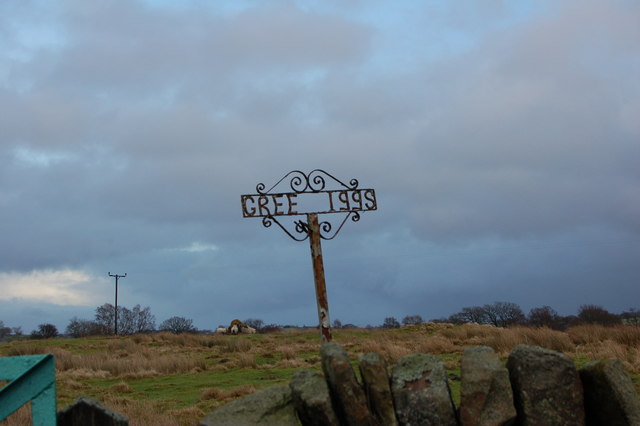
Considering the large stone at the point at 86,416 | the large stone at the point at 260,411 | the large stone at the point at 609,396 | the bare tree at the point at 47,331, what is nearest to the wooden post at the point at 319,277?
the large stone at the point at 260,411

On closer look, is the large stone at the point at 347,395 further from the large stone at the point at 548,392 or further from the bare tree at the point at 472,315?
the bare tree at the point at 472,315

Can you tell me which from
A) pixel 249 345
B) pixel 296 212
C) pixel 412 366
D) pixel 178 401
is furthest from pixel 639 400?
pixel 249 345

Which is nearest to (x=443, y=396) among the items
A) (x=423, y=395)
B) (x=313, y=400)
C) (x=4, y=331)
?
(x=423, y=395)

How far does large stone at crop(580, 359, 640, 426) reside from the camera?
227 inches

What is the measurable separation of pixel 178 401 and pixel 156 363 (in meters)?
7.48

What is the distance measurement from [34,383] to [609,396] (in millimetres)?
5140

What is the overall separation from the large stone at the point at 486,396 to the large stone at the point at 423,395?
0.17 meters

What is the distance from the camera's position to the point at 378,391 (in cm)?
578

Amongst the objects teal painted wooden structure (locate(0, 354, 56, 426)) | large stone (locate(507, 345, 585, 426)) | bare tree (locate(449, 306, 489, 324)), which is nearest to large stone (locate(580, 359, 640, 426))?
large stone (locate(507, 345, 585, 426))

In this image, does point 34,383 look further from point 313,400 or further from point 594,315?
point 594,315

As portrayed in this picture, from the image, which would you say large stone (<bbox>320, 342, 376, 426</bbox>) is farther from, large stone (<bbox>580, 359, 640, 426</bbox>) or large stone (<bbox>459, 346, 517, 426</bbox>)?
large stone (<bbox>580, 359, 640, 426</bbox>)

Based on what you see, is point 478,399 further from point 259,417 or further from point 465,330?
point 465,330

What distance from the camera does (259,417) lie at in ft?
18.8

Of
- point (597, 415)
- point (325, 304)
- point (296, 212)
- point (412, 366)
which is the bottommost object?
point (597, 415)
